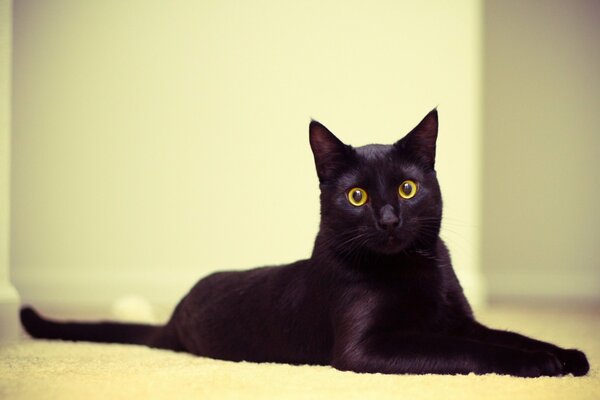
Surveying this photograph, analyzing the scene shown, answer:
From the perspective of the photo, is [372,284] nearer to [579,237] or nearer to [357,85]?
[357,85]

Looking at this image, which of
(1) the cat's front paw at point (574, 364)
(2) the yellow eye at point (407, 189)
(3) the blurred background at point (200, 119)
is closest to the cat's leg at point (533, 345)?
(1) the cat's front paw at point (574, 364)

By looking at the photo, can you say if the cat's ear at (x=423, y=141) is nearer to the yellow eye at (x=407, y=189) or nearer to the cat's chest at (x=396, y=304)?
the yellow eye at (x=407, y=189)

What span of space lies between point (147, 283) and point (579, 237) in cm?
224

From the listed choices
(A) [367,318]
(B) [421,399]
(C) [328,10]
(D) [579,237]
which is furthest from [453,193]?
(B) [421,399]

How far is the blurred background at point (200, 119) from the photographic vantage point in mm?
3133

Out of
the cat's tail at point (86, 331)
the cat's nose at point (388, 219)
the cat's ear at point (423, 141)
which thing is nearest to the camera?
the cat's nose at point (388, 219)

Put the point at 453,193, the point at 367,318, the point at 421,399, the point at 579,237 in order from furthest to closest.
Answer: the point at 579,237, the point at 453,193, the point at 367,318, the point at 421,399

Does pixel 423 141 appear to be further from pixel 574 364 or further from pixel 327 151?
pixel 574 364

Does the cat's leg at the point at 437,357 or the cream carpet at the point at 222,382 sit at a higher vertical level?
the cat's leg at the point at 437,357

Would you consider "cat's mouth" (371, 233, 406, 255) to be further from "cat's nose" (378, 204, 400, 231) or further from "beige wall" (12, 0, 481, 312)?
"beige wall" (12, 0, 481, 312)

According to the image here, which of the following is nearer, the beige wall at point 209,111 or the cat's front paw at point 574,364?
the cat's front paw at point 574,364

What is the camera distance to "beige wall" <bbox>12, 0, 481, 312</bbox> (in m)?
3.14

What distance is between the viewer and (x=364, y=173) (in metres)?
1.40

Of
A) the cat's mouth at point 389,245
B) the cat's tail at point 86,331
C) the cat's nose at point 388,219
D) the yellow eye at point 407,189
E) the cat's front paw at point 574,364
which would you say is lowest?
the cat's tail at point 86,331
